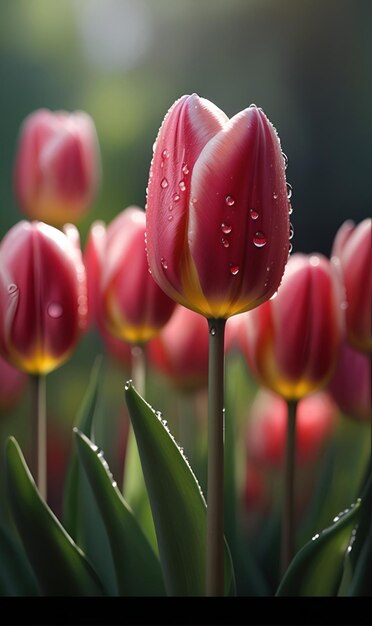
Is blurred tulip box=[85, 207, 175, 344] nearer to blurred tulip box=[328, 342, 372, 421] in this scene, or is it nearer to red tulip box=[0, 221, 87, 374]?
red tulip box=[0, 221, 87, 374]

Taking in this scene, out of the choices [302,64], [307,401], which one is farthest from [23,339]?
[302,64]

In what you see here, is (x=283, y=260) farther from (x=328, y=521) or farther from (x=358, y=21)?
(x=358, y=21)

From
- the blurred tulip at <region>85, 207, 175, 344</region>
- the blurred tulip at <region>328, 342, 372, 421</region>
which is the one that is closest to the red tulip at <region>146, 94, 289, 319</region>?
the blurred tulip at <region>85, 207, 175, 344</region>

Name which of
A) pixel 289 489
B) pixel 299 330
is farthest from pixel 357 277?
pixel 289 489

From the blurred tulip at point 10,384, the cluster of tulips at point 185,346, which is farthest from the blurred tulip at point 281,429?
the blurred tulip at point 10,384

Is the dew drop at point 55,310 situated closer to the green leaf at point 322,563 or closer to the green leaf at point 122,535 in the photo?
the green leaf at point 122,535
